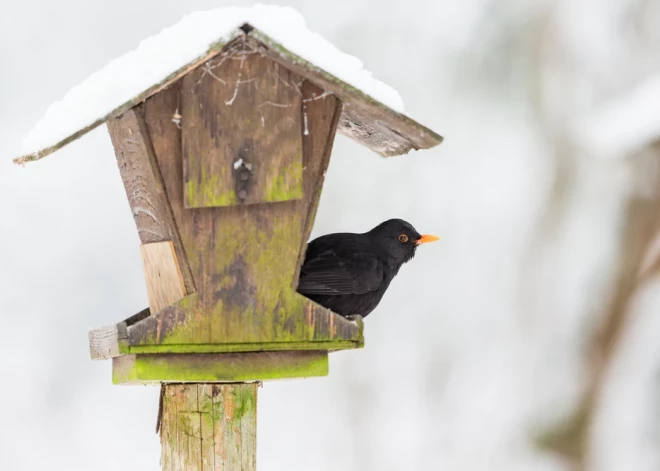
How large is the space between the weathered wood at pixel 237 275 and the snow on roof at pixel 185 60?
0.45 ft

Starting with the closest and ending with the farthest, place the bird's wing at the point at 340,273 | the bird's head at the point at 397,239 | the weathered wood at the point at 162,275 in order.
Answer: the weathered wood at the point at 162,275, the bird's wing at the point at 340,273, the bird's head at the point at 397,239

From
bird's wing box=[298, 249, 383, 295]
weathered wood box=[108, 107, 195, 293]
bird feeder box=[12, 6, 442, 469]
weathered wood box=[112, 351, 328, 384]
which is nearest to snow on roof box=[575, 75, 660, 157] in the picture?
bird's wing box=[298, 249, 383, 295]

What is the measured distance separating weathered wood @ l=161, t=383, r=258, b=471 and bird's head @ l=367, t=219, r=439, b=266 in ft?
3.85

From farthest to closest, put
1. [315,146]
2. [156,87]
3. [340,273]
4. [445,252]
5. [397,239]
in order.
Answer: [445,252] → [397,239] → [340,273] → [315,146] → [156,87]

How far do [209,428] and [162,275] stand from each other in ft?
1.90

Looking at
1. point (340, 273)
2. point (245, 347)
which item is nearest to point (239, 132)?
point (245, 347)

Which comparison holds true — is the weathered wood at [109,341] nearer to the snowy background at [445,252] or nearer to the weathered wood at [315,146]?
the weathered wood at [315,146]

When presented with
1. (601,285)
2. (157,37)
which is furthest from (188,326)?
(601,285)

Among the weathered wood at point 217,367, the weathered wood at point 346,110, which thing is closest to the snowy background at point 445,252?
the weathered wood at point 346,110

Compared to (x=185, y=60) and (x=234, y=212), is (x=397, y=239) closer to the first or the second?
(x=234, y=212)

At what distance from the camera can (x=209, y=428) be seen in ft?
11.7

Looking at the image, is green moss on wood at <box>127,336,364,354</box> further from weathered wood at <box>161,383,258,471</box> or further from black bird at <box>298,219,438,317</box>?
black bird at <box>298,219,438,317</box>

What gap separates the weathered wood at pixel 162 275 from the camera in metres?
3.45

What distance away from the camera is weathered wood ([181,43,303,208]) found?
11.0 feet
